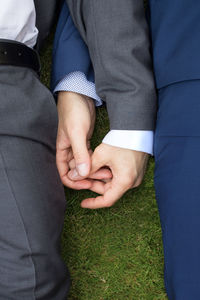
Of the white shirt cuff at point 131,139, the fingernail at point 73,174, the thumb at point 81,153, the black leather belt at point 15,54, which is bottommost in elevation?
the fingernail at point 73,174

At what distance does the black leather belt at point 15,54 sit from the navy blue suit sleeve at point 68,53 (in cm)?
18

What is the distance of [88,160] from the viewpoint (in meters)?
1.21

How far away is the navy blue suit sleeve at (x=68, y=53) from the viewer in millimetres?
1244

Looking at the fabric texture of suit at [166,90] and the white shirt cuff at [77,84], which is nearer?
the fabric texture of suit at [166,90]

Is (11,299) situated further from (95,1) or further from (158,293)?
(95,1)

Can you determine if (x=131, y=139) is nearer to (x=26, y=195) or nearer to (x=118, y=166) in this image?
(x=118, y=166)

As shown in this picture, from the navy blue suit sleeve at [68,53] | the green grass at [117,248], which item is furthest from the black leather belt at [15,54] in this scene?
the green grass at [117,248]

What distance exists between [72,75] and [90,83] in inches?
2.8

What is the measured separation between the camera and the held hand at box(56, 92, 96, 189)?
3.98ft

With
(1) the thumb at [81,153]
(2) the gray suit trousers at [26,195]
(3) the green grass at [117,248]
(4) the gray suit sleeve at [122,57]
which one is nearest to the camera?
(2) the gray suit trousers at [26,195]

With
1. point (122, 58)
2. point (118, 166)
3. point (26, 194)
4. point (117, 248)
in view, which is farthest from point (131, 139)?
point (117, 248)

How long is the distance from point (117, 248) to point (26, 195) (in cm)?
55

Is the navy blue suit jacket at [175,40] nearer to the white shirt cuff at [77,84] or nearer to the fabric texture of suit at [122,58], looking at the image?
the fabric texture of suit at [122,58]

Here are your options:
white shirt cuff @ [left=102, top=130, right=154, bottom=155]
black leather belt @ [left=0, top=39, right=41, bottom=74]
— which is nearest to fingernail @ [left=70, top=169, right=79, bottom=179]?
white shirt cuff @ [left=102, top=130, right=154, bottom=155]
